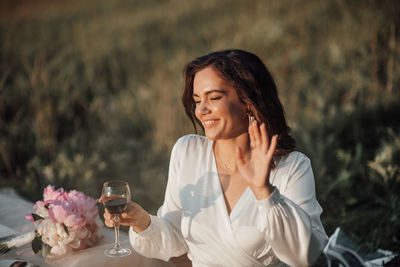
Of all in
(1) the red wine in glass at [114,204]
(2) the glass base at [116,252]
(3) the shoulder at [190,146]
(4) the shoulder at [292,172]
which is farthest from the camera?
(3) the shoulder at [190,146]

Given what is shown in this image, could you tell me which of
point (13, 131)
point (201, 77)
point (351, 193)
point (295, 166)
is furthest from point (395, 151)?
point (13, 131)

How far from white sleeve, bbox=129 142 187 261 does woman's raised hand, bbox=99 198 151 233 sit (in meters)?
0.04

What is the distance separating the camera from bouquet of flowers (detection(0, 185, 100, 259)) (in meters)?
2.04

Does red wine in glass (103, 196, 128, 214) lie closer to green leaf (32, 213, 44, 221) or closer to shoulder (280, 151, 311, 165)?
green leaf (32, 213, 44, 221)

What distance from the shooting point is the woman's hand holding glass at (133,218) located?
188 centimetres

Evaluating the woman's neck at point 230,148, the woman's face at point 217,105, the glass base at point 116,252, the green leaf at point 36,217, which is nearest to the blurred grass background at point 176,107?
the green leaf at point 36,217

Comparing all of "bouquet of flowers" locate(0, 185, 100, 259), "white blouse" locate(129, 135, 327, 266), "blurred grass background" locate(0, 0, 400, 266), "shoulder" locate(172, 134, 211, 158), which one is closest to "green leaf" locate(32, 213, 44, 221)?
"bouquet of flowers" locate(0, 185, 100, 259)

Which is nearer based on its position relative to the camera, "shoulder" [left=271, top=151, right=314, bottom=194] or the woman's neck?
"shoulder" [left=271, top=151, right=314, bottom=194]

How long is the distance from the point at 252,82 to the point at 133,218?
887 millimetres

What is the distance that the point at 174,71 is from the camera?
20.4ft

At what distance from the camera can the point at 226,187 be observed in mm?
2158

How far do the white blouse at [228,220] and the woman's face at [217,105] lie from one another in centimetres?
28

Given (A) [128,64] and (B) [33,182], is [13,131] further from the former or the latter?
(A) [128,64]

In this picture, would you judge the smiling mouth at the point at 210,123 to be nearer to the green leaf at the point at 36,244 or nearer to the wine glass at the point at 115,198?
the wine glass at the point at 115,198
